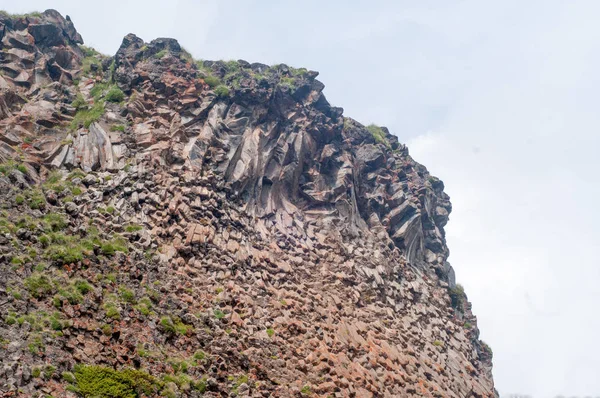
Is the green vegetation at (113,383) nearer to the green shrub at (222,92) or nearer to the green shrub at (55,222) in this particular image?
the green shrub at (55,222)

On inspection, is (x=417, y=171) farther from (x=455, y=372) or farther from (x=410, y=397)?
(x=410, y=397)

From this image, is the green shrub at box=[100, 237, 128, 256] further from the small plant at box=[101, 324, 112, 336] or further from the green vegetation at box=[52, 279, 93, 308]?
the small plant at box=[101, 324, 112, 336]

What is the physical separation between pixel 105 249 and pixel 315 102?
29.4m

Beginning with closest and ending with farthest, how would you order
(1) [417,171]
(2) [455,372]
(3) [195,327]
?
(3) [195,327] < (2) [455,372] < (1) [417,171]

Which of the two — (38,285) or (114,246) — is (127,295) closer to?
(114,246)

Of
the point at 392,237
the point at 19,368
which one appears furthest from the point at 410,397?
the point at 19,368

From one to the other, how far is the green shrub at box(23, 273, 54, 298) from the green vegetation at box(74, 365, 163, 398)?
13.7ft

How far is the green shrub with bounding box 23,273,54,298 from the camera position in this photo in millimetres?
22516

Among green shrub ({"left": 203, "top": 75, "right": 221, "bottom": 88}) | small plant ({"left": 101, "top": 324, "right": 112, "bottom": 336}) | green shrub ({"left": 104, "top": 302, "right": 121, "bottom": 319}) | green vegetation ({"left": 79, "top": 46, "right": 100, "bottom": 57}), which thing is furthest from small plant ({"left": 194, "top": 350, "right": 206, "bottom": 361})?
green vegetation ({"left": 79, "top": 46, "right": 100, "bottom": 57})

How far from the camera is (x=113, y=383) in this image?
20.8 metres

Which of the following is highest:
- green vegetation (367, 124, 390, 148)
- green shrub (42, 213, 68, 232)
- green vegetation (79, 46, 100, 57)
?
green vegetation (367, 124, 390, 148)

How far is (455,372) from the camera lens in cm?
4034

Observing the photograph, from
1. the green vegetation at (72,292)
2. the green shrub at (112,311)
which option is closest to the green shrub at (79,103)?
the green vegetation at (72,292)

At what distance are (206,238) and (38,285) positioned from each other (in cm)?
1159
